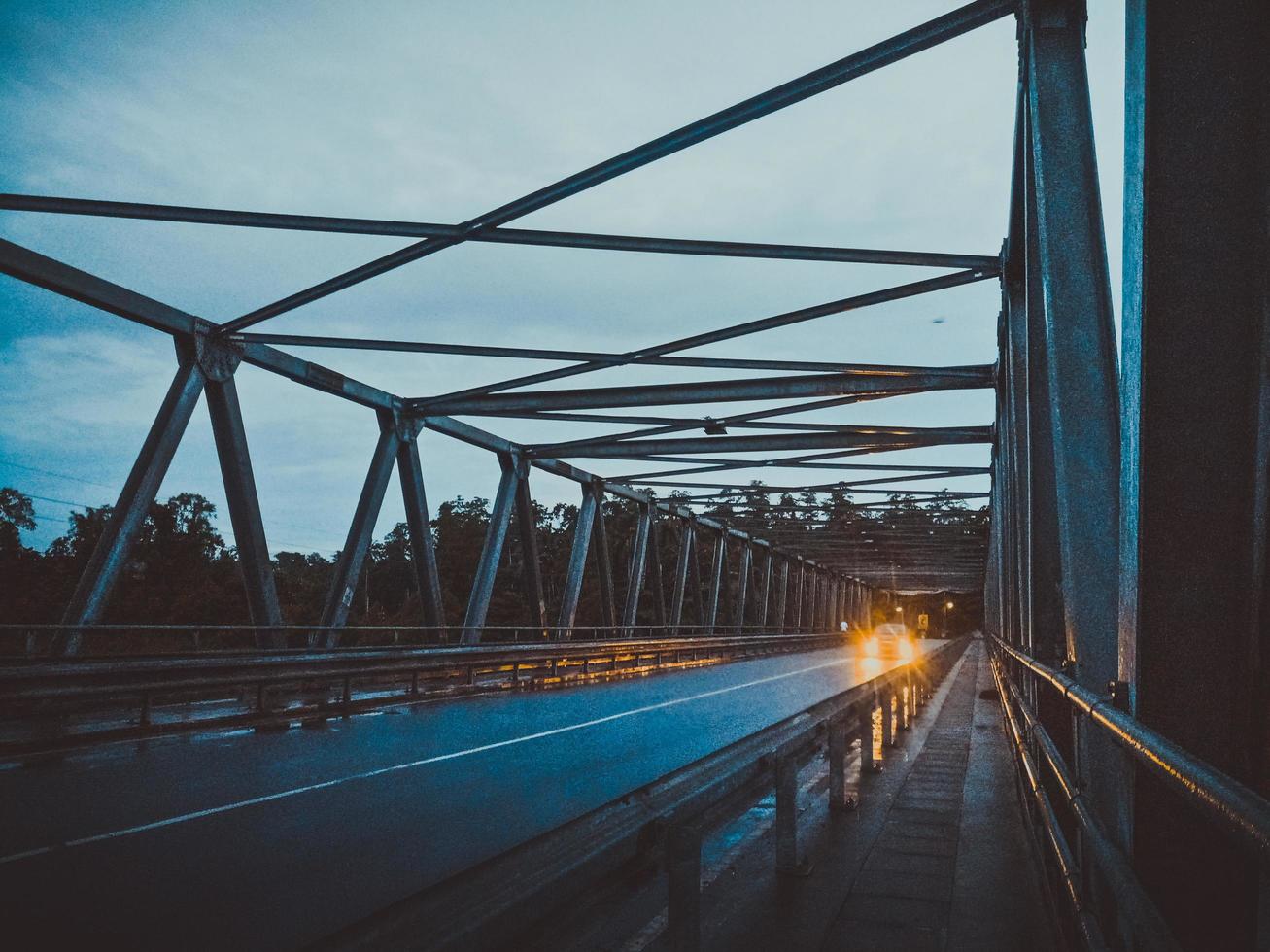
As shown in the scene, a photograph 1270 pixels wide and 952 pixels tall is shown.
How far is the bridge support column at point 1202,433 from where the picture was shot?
8.89 ft

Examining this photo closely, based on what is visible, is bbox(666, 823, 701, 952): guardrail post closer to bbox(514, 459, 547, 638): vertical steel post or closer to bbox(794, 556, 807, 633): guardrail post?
bbox(514, 459, 547, 638): vertical steel post

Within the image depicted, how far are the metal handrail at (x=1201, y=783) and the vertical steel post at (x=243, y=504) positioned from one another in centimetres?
1234

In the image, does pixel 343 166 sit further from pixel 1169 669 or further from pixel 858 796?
pixel 1169 669

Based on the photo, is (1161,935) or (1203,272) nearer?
(1161,935)

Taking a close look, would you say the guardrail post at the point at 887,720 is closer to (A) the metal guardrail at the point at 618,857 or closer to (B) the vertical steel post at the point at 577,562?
(A) the metal guardrail at the point at 618,857

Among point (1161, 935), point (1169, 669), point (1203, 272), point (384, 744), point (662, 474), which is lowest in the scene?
point (384, 744)

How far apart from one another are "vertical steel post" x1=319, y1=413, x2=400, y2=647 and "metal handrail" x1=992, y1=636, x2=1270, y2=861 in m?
13.6

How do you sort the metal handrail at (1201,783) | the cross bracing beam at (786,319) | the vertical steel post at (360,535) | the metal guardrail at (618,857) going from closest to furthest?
the metal handrail at (1201,783), the metal guardrail at (618,857), the cross bracing beam at (786,319), the vertical steel post at (360,535)

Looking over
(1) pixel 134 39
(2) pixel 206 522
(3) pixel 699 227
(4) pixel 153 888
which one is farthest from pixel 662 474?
(2) pixel 206 522

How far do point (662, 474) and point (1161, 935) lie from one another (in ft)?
86.6

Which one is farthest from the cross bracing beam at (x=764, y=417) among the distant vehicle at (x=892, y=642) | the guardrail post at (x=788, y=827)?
the distant vehicle at (x=892, y=642)

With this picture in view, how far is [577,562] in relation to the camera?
1009 inches

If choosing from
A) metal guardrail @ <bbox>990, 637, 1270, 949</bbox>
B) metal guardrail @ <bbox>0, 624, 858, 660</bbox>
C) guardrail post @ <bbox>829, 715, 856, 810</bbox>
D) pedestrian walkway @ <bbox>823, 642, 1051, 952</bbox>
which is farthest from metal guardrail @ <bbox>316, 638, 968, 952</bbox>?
metal guardrail @ <bbox>0, 624, 858, 660</bbox>

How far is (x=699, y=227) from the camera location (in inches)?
575
